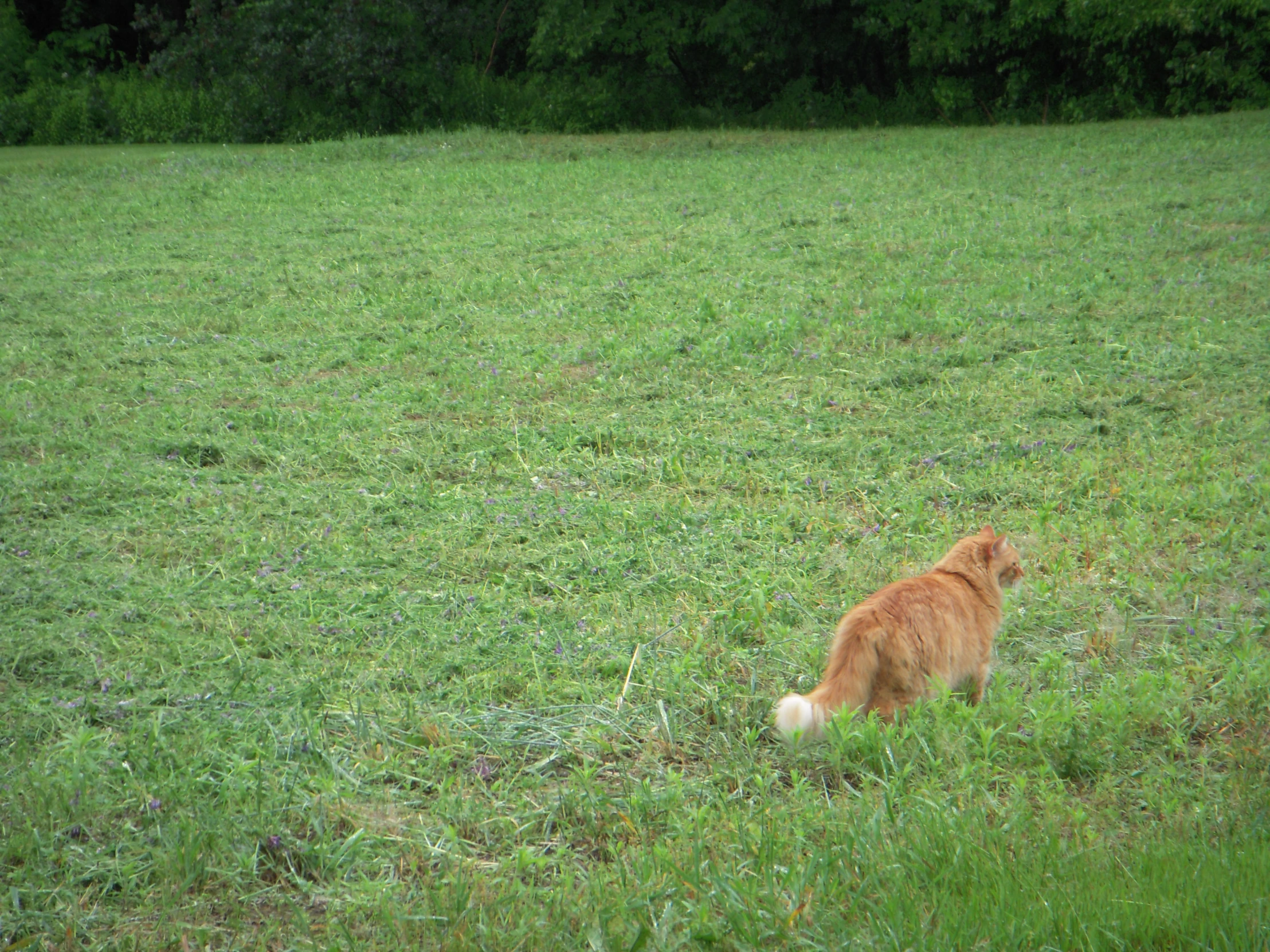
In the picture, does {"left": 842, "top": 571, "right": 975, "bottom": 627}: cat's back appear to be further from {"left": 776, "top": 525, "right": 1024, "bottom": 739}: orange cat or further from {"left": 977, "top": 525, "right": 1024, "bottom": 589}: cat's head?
{"left": 977, "top": 525, "right": 1024, "bottom": 589}: cat's head

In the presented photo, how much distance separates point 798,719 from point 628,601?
1032 millimetres

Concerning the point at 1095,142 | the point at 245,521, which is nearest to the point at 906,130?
the point at 1095,142

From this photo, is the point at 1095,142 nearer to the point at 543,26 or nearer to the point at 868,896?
the point at 543,26

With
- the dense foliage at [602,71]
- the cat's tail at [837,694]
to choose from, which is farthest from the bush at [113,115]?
the cat's tail at [837,694]

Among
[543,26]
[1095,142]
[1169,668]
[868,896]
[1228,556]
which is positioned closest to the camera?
[868,896]

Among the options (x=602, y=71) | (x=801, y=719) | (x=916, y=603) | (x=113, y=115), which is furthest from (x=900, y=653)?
(x=113, y=115)

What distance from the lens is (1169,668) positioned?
308 cm

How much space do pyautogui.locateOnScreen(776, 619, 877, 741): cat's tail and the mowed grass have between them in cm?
7

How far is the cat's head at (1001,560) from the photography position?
3.27m

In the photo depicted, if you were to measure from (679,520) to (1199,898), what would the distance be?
8.10 ft

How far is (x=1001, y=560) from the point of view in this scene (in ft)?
10.8

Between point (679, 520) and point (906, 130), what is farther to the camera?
point (906, 130)

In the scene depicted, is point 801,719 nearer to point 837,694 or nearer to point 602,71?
point 837,694

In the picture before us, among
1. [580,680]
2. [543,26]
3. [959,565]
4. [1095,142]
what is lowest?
[580,680]
